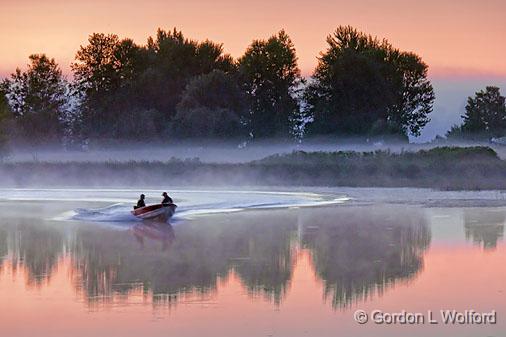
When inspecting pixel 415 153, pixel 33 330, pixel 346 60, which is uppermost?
pixel 346 60

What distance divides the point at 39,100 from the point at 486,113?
32.6 metres

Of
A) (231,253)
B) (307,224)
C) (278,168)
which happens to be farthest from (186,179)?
(231,253)

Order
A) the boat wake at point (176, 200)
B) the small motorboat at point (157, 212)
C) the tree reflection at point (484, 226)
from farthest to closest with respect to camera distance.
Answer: the boat wake at point (176, 200), the small motorboat at point (157, 212), the tree reflection at point (484, 226)

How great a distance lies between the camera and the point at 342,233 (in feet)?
96.3

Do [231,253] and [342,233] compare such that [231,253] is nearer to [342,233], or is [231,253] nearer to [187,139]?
[342,233]

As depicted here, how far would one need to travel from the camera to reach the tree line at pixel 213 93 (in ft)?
265

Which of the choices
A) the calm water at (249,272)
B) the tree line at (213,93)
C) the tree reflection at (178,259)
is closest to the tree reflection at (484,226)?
the calm water at (249,272)

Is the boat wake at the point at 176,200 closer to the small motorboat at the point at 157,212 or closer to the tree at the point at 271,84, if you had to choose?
the small motorboat at the point at 157,212

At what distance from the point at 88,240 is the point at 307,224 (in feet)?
21.3

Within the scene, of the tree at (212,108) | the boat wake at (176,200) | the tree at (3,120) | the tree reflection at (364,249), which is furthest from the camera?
the tree at (212,108)

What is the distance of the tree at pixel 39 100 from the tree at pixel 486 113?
29.9m

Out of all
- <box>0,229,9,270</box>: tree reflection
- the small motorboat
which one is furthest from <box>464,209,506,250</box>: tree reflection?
<box>0,229,9,270</box>: tree reflection

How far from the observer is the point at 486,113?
8131 centimetres

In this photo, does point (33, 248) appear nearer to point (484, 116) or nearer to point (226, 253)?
point (226, 253)
